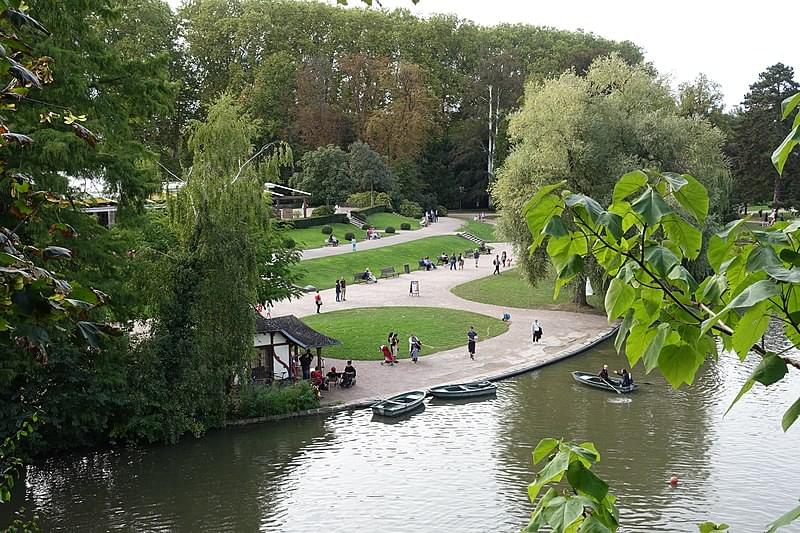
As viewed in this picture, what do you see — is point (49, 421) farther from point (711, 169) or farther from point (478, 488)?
point (711, 169)

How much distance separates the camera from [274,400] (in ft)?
82.7

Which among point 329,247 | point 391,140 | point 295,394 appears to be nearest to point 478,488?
point 295,394

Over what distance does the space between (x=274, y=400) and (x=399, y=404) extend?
3.87m

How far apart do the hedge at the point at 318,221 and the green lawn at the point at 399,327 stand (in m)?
25.1

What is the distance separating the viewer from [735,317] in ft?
7.90

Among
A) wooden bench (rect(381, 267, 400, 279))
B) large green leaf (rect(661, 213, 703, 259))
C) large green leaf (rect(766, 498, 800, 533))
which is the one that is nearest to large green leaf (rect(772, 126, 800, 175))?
large green leaf (rect(661, 213, 703, 259))

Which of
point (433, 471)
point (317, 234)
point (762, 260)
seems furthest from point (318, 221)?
point (762, 260)

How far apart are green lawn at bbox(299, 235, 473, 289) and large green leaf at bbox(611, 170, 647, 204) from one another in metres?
41.9

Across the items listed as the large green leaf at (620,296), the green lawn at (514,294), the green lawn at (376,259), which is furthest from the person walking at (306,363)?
the large green leaf at (620,296)

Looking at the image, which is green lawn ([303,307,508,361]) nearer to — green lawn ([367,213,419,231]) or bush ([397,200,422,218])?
green lawn ([367,213,419,231])

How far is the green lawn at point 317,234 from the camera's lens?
198 ft

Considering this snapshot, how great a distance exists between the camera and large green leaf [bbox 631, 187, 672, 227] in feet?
7.57

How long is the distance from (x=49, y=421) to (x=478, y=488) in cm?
1094

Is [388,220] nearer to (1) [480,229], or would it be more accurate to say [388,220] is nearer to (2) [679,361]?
(1) [480,229]
